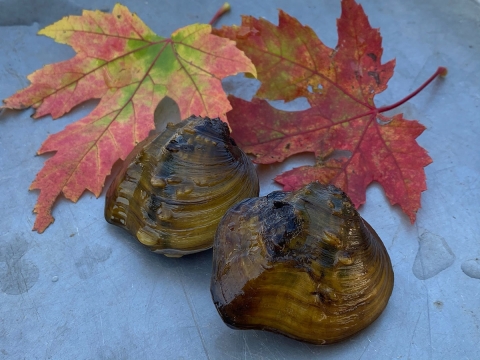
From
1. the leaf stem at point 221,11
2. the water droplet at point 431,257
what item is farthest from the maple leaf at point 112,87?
the water droplet at point 431,257

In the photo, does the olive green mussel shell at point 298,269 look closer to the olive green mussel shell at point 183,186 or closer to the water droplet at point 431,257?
the olive green mussel shell at point 183,186

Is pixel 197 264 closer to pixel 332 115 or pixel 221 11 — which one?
pixel 332 115

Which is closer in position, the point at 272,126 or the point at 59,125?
the point at 272,126

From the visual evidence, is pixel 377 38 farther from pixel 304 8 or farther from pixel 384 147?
pixel 304 8

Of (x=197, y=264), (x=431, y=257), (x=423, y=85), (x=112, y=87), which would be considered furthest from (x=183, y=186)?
(x=423, y=85)

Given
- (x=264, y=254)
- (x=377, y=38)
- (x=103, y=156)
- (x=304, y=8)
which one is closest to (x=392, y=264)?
(x=264, y=254)
